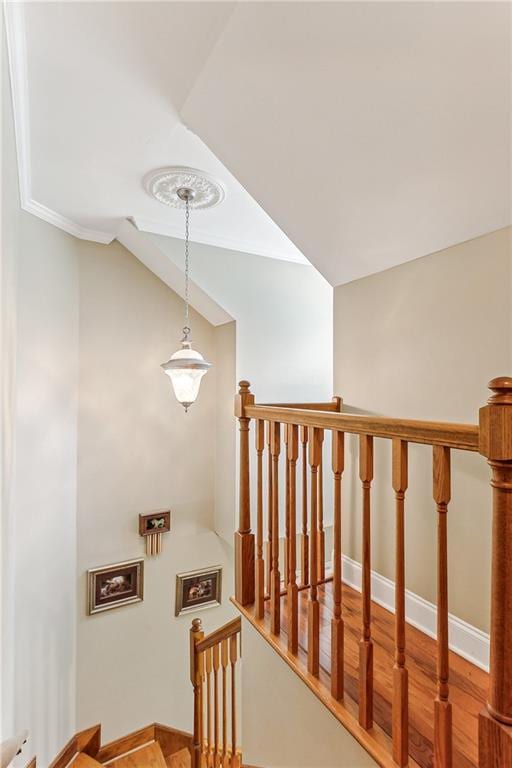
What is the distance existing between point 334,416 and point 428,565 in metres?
0.96

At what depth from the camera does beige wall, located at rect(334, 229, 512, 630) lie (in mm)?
1511

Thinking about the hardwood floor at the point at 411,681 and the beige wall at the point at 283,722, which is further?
the beige wall at the point at 283,722

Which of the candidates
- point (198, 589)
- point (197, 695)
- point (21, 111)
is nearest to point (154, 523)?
point (198, 589)

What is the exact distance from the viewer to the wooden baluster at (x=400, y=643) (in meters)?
1.02

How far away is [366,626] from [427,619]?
0.74 m

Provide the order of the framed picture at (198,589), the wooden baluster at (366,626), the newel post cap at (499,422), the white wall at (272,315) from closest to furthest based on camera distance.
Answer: the newel post cap at (499,422), the wooden baluster at (366,626), the white wall at (272,315), the framed picture at (198,589)

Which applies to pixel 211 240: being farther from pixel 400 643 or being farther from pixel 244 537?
pixel 400 643

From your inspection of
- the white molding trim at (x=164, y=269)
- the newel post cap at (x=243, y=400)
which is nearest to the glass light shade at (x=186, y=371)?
the newel post cap at (x=243, y=400)

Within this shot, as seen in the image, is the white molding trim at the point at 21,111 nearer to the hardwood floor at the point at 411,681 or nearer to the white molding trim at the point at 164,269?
the white molding trim at the point at 164,269

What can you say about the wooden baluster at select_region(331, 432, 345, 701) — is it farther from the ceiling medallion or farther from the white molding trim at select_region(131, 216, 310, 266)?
the white molding trim at select_region(131, 216, 310, 266)

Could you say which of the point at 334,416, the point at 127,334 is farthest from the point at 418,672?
the point at 127,334

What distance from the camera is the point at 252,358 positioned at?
3438mm

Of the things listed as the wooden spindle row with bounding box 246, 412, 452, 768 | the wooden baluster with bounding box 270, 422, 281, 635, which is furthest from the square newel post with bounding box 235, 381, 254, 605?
the wooden baluster with bounding box 270, 422, 281, 635

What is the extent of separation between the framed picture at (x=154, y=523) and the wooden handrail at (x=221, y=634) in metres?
1.17
